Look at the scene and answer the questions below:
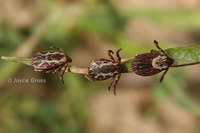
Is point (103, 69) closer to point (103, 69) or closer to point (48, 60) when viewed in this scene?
point (103, 69)

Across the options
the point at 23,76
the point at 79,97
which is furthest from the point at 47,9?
the point at 79,97

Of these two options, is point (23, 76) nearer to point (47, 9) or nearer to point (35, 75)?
point (35, 75)

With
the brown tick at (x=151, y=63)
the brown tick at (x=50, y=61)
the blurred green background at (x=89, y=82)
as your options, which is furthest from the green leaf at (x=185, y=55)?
the blurred green background at (x=89, y=82)

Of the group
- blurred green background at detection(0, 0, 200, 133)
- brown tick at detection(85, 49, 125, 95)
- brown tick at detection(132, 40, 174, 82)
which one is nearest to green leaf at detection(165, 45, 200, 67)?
brown tick at detection(132, 40, 174, 82)

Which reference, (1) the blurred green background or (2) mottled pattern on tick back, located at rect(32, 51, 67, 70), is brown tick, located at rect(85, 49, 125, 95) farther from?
(1) the blurred green background

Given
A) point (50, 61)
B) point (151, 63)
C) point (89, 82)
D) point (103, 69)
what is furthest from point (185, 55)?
point (89, 82)

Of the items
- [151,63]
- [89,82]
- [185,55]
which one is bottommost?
[185,55]
